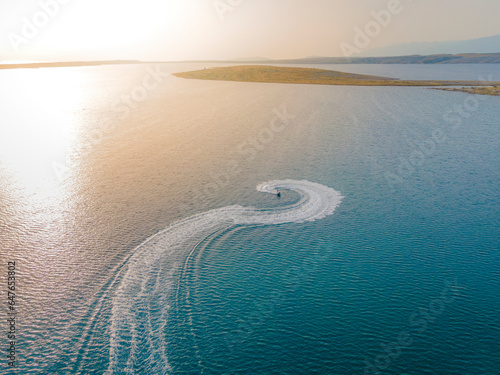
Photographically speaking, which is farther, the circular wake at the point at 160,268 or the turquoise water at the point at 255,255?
the turquoise water at the point at 255,255

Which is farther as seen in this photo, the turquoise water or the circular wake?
the turquoise water

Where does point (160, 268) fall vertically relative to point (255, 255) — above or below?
above

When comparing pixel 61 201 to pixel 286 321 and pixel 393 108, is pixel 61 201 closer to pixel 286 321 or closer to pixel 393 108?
pixel 286 321

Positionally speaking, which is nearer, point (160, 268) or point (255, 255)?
point (160, 268)

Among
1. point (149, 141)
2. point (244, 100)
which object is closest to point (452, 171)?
point (149, 141)
